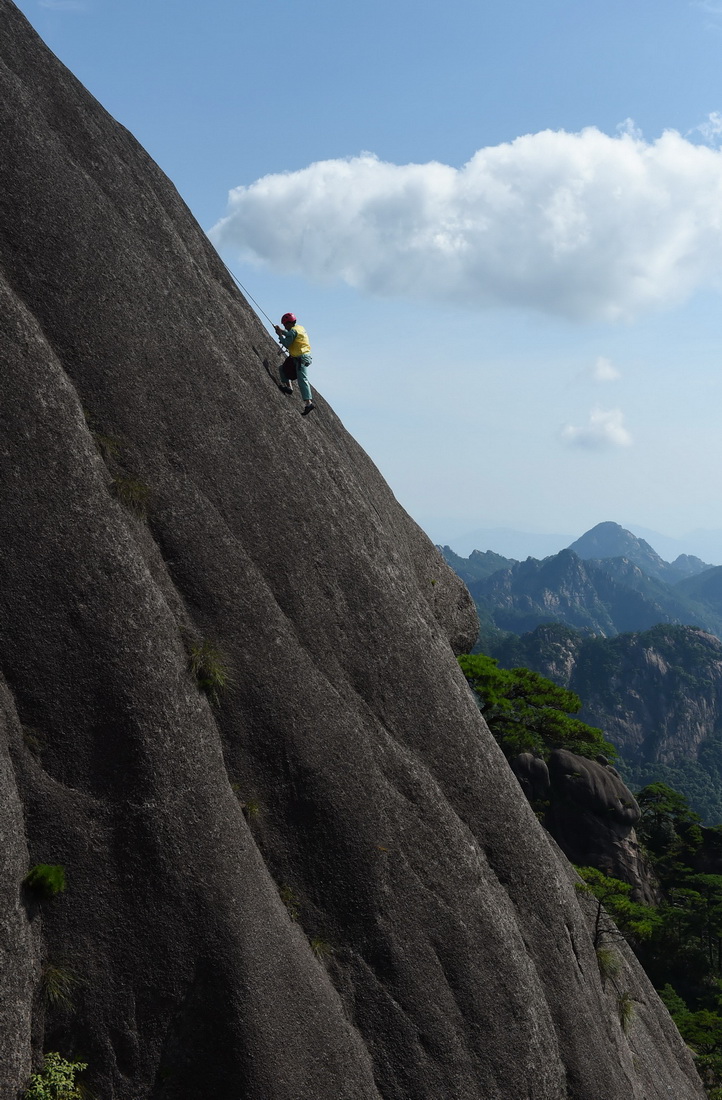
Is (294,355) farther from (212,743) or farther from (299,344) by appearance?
(212,743)

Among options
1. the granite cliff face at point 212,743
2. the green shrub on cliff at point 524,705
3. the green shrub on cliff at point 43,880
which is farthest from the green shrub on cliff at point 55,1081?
the green shrub on cliff at point 524,705

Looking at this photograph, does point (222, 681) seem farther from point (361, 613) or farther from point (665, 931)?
point (665, 931)

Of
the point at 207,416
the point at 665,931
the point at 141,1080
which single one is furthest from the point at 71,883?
the point at 665,931

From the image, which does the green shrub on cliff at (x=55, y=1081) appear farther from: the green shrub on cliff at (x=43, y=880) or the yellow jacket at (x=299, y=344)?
the yellow jacket at (x=299, y=344)

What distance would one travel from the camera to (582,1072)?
16938 millimetres

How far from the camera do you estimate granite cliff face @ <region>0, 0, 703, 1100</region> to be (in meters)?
12.9

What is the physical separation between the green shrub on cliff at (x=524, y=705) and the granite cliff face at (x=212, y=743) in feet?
37.8

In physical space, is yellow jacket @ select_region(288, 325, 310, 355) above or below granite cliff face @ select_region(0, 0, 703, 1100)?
above

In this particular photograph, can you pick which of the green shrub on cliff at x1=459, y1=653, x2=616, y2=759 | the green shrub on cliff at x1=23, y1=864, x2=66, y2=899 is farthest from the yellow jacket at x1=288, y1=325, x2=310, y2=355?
the green shrub on cliff at x1=459, y1=653, x2=616, y2=759

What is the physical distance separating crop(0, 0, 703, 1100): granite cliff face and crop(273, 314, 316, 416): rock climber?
729 mm

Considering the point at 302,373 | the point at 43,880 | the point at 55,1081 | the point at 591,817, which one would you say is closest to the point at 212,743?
the point at 43,880

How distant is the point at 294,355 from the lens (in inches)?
781

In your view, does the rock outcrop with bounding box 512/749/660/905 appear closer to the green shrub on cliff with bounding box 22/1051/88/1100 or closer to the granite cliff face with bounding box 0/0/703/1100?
the granite cliff face with bounding box 0/0/703/1100

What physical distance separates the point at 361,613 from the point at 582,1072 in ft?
35.9
